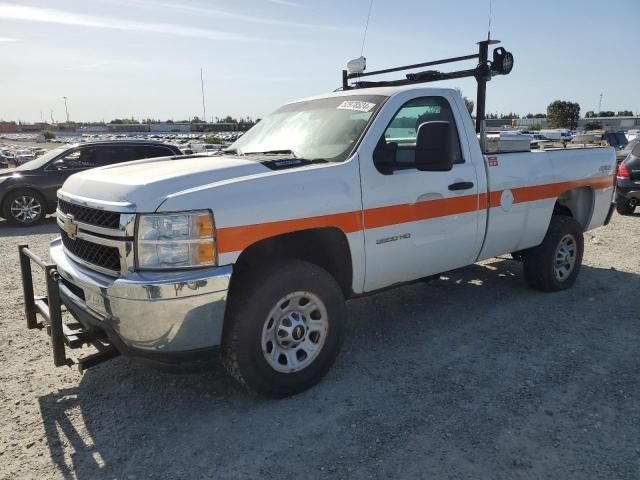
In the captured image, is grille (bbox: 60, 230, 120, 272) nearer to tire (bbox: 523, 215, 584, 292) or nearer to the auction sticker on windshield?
the auction sticker on windshield

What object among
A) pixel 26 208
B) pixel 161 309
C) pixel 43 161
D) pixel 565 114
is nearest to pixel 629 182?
pixel 161 309

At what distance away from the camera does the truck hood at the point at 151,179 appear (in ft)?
9.75

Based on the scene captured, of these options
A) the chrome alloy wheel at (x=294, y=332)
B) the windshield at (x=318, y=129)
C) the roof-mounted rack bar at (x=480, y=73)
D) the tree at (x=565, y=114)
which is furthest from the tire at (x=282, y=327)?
the tree at (x=565, y=114)

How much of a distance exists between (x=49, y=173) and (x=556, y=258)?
9843 millimetres

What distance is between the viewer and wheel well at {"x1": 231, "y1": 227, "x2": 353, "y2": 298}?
11.0 feet

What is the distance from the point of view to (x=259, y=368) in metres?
3.27

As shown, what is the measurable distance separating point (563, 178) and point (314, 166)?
3.21 meters

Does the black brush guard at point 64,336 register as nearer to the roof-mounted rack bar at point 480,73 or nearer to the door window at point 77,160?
the roof-mounted rack bar at point 480,73

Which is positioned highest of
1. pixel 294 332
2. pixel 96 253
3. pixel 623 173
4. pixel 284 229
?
pixel 284 229

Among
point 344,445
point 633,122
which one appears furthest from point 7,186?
point 633,122

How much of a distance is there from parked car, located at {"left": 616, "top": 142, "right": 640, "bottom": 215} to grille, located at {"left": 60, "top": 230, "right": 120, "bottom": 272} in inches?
410

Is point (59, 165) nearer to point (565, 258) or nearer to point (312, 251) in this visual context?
point (312, 251)

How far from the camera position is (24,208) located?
10539 millimetres

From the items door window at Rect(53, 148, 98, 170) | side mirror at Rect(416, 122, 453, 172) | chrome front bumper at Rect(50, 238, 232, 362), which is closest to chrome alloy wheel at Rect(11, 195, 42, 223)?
door window at Rect(53, 148, 98, 170)
